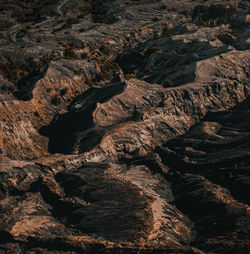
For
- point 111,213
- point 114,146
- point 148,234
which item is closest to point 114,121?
point 114,146

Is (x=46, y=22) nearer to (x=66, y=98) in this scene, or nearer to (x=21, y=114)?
(x=66, y=98)

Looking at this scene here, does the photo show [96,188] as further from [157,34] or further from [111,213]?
[157,34]

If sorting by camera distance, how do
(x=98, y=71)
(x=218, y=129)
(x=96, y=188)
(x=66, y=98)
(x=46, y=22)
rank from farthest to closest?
(x=46, y=22)
(x=98, y=71)
(x=66, y=98)
(x=218, y=129)
(x=96, y=188)

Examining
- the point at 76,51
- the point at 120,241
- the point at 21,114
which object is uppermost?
the point at 76,51

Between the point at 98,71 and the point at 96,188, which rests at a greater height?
the point at 98,71

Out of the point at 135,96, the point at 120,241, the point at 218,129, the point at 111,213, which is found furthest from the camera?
the point at 135,96

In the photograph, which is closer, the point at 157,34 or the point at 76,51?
the point at 76,51

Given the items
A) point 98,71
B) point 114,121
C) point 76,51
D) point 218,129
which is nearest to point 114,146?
point 114,121
